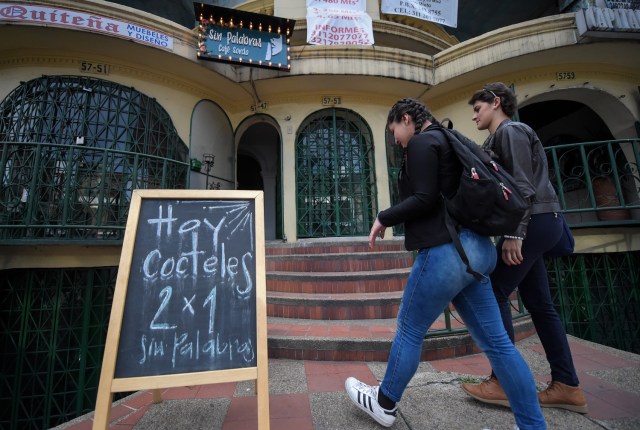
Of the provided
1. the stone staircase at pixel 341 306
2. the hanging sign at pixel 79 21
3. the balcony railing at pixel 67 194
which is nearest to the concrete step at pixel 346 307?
the stone staircase at pixel 341 306

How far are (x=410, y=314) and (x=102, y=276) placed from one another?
17.6 feet

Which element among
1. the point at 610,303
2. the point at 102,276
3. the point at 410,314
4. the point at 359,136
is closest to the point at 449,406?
the point at 410,314

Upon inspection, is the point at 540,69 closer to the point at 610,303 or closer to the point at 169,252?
the point at 610,303

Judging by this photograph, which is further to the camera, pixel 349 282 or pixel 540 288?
pixel 349 282

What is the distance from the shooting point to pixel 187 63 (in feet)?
20.9

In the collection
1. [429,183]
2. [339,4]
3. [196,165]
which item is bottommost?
[429,183]

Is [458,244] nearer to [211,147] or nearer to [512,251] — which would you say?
[512,251]

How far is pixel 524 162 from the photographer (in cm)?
183

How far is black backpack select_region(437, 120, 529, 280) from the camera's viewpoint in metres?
1.47

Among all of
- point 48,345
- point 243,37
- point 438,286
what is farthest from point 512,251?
point 243,37

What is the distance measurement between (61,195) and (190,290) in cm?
463

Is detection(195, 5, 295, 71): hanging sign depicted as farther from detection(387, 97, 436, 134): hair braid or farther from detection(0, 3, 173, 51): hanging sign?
detection(387, 97, 436, 134): hair braid

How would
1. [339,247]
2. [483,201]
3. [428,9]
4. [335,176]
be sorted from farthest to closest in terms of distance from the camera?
[428,9] < [335,176] < [339,247] < [483,201]

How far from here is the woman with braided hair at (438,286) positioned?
151 cm
